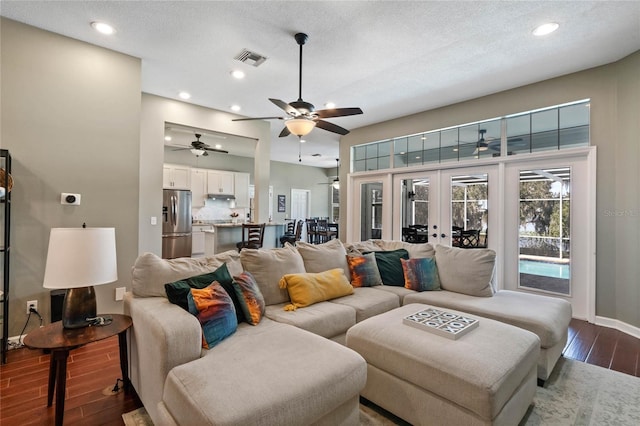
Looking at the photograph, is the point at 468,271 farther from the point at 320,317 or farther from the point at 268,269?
the point at 268,269

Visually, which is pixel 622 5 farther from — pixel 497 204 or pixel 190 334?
pixel 190 334

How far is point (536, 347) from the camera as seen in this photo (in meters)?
1.95

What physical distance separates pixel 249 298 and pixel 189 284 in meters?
0.43

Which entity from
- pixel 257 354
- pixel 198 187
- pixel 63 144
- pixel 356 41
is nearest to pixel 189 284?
pixel 257 354

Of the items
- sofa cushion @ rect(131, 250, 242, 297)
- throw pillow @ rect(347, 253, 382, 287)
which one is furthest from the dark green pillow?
sofa cushion @ rect(131, 250, 242, 297)

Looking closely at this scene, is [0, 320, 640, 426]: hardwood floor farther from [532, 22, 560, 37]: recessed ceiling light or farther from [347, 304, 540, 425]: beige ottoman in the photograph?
[532, 22, 560, 37]: recessed ceiling light

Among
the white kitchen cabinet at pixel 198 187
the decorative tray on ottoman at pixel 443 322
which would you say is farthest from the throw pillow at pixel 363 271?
the white kitchen cabinet at pixel 198 187

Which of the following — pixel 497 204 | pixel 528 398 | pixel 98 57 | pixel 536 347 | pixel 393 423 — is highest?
pixel 98 57

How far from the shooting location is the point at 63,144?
10.4 ft

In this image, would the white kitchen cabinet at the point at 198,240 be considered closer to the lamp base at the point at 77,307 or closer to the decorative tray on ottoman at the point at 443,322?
the lamp base at the point at 77,307

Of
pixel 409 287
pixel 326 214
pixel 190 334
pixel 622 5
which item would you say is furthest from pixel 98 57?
pixel 326 214

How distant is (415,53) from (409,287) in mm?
2593

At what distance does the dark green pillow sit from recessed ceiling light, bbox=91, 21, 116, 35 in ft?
11.9

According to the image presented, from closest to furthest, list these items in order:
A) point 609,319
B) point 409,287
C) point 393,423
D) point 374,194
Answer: point 393,423 → point 409,287 → point 609,319 → point 374,194
